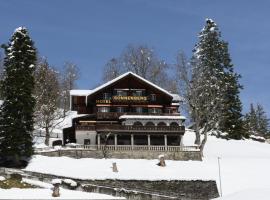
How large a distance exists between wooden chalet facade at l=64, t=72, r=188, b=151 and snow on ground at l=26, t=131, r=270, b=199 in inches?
160

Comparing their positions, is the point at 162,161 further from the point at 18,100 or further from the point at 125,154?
the point at 18,100

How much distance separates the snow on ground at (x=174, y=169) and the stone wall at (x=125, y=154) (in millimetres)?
1038

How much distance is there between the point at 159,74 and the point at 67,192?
48.8 metres

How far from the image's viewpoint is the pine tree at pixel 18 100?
158ft

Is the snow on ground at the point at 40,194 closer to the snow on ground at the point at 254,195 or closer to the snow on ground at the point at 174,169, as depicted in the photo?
the snow on ground at the point at 174,169

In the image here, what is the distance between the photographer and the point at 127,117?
61.9 meters

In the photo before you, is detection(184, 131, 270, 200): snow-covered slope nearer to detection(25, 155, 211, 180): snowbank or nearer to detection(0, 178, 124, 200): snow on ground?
detection(25, 155, 211, 180): snowbank

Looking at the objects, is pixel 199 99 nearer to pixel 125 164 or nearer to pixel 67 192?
pixel 125 164

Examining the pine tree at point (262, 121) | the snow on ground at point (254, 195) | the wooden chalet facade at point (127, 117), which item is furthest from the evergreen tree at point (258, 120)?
the snow on ground at point (254, 195)

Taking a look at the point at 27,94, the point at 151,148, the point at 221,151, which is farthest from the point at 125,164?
the point at 221,151

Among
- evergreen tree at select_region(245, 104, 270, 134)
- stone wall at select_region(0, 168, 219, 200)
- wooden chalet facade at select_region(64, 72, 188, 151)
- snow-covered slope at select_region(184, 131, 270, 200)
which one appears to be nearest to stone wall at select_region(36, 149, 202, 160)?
wooden chalet facade at select_region(64, 72, 188, 151)

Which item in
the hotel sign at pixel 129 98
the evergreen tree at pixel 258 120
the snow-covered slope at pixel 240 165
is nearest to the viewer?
the snow-covered slope at pixel 240 165

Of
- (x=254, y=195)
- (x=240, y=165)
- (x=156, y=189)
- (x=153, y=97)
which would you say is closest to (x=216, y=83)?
(x=153, y=97)

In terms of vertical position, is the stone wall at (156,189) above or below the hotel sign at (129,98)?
below
